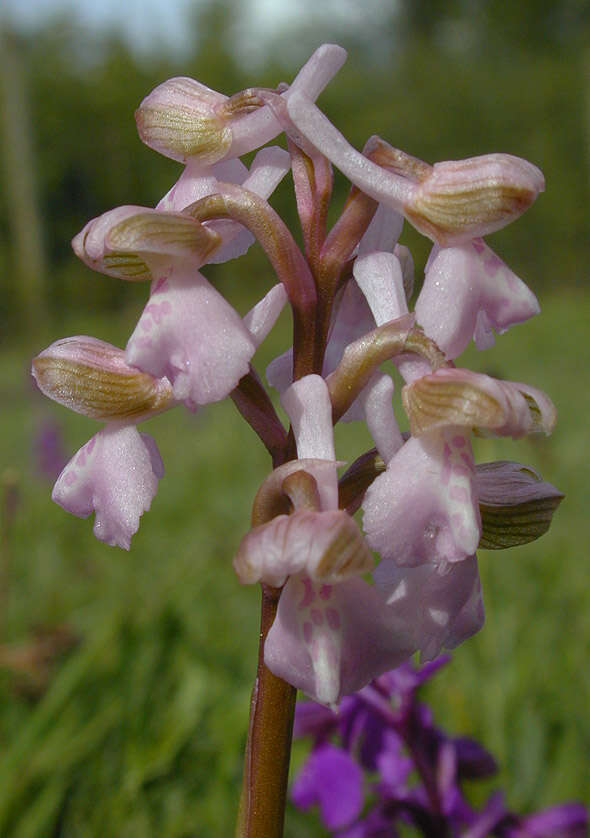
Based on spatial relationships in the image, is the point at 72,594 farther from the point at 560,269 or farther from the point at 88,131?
the point at 88,131

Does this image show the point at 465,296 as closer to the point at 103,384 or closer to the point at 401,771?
the point at 103,384

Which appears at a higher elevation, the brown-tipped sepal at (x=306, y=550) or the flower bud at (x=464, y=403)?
the flower bud at (x=464, y=403)

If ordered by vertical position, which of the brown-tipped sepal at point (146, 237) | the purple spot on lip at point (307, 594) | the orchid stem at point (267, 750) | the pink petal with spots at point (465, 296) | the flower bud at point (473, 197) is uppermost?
the flower bud at point (473, 197)

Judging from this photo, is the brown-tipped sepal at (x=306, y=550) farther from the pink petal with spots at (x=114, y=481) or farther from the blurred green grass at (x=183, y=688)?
the blurred green grass at (x=183, y=688)

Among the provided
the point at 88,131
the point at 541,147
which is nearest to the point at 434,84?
the point at 541,147

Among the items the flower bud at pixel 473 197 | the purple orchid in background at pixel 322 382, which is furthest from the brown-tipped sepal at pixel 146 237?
the flower bud at pixel 473 197

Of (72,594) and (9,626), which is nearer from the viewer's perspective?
(9,626)

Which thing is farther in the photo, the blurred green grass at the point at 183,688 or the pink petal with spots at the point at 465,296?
the blurred green grass at the point at 183,688
